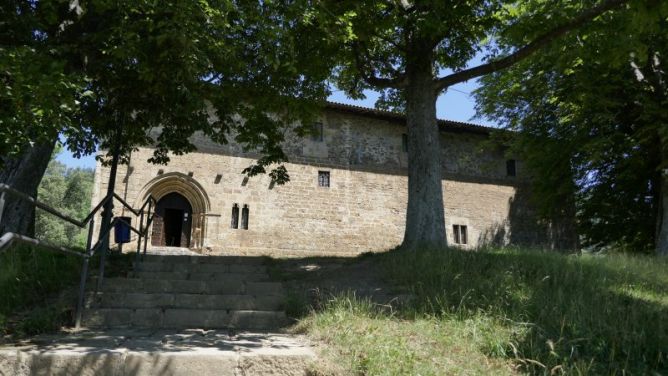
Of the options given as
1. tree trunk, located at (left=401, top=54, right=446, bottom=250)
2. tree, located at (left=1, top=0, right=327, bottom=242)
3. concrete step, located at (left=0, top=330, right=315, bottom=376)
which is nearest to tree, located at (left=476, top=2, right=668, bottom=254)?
tree trunk, located at (left=401, top=54, right=446, bottom=250)

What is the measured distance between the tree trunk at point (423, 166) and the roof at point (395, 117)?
8638mm

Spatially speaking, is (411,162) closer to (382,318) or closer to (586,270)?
(586,270)

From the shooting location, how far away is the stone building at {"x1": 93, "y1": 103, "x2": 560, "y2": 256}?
1658cm

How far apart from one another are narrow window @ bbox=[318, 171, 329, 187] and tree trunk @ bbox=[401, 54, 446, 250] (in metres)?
9.44

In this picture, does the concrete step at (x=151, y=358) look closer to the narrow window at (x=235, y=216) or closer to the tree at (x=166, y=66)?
the tree at (x=166, y=66)

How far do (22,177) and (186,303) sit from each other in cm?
363

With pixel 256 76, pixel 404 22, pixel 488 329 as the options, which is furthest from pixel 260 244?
pixel 488 329

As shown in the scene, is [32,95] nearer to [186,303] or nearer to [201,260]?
[186,303]

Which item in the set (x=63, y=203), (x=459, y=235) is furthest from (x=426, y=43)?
(x=63, y=203)

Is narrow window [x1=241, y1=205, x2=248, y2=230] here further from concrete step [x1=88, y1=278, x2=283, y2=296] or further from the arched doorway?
concrete step [x1=88, y1=278, x2=283, y2=296]

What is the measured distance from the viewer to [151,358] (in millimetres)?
3162

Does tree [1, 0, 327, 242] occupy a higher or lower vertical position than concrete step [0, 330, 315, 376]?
higher

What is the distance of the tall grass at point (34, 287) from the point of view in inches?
164

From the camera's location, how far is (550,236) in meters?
22.1
